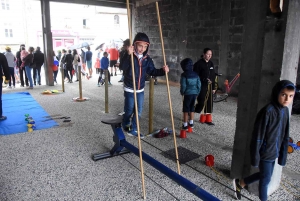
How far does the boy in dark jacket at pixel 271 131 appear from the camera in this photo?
7.90 ft

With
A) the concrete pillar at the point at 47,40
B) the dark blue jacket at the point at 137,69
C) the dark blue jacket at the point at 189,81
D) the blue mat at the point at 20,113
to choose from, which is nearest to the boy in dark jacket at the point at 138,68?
the dark blue jacket at the point at 137,69

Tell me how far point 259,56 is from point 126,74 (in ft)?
8.31

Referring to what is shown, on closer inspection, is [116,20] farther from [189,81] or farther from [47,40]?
[189,81]

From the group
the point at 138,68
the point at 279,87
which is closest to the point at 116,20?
the point at 138,68

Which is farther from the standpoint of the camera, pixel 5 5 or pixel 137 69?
pixel 5 5

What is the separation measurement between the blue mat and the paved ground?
1.12ft

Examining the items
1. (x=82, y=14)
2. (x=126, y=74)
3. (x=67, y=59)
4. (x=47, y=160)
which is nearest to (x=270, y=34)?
(x=126, y=74)

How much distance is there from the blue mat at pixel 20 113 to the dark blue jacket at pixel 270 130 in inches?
186

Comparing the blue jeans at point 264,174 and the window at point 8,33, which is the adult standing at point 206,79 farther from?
the window at point 8,33

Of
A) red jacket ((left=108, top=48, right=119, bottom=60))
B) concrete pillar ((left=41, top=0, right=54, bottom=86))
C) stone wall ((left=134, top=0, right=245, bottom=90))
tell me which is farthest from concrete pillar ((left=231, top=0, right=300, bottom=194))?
red jacket ((left=108, top=48, right=119, bottom=60))

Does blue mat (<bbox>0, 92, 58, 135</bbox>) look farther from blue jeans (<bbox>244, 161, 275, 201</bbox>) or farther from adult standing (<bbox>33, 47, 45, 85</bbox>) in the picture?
blue jeans (<bbox>244, 161, 275, 201</bbox>)

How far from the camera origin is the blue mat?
5.67 meters

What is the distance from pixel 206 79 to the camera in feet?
18.6

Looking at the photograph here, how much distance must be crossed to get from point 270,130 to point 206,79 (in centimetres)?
326
